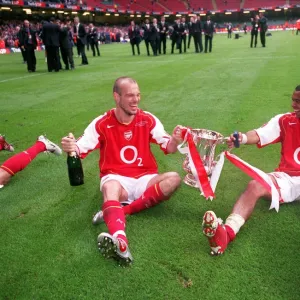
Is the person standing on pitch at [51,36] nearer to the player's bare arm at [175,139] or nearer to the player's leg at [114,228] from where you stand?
the player's bare arm at [175,139]

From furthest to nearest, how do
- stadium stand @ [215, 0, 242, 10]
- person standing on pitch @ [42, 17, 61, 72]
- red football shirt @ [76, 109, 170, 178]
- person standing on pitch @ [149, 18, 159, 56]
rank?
stadium stand @ [215, 0, 242, 10], person standing on pitch @ [149, 18, 159, 56], person standing on pitch @ [42, 17, 61, 72], red football shirt @ [76, 109, 170, 178]

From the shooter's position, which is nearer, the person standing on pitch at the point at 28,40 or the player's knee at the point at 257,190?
the player's knee at the point at 257,190

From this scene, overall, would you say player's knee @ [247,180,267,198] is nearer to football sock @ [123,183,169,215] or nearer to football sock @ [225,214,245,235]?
football sock @ [225,214,245,235]

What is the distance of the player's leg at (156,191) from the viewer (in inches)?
116

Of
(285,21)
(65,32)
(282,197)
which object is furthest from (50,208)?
(285,21)

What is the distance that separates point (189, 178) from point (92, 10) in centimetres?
4771

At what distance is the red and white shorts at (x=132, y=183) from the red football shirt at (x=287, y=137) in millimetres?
1076

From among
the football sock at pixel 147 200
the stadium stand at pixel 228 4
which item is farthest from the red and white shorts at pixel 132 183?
the stadium stand at pixel 228 4

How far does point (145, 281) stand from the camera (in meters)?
2.32

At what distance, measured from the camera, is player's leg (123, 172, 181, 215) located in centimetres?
295

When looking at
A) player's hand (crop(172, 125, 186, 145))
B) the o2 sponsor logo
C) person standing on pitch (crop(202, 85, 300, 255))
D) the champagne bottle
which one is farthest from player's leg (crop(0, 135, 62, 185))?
person standing on pitch (crop(202, 85, 300, 255))

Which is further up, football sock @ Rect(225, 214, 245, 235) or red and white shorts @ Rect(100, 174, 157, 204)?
red and white shorts @ Rect(100, 174, 157, 204)

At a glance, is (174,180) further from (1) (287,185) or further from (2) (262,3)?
(2) (262,3)

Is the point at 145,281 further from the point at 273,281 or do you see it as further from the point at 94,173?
the point at 94,173
